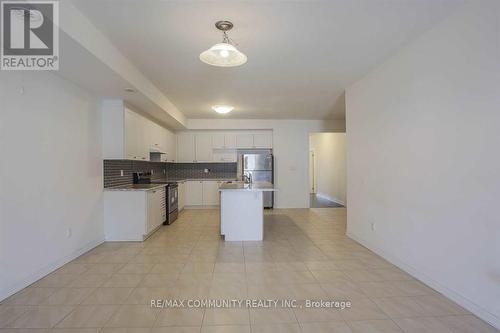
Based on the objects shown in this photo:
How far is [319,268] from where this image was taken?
10.0 ft

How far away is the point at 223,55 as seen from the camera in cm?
229

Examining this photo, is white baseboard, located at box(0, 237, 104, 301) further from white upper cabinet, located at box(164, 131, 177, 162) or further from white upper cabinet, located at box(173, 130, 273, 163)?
white upper cabinet, located at box(173, 130, 273, 163)

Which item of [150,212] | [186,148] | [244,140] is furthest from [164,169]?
[150,212]

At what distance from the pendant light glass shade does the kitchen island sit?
223 centimetres

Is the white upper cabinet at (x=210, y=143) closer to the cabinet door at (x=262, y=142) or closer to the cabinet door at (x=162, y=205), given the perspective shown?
the cabinet door at (x=262, y=142)

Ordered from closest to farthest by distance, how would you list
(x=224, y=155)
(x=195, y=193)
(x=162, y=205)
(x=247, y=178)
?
(x=162, y=205) → (x=247, y=178) → (x=195, y=193) → (x=224, y=155)

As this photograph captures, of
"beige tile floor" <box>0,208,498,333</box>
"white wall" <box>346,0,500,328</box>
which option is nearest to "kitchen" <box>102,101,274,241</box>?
"beige tile floor" <box>0,208,498,333</box>

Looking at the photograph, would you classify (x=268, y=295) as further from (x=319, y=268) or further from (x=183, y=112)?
(x=183, y=112)

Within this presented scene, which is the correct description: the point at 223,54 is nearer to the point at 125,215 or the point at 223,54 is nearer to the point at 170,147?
the point at 125,215

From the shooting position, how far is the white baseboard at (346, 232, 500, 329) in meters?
1.99

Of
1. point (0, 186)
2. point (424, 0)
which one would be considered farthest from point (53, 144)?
point (424, 0)

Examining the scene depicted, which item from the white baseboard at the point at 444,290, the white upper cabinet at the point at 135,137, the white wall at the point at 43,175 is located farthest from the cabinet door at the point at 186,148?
the white baseboard at the point at 444,290

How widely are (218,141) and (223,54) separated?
16.7ft

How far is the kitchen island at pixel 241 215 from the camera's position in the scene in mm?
4172
